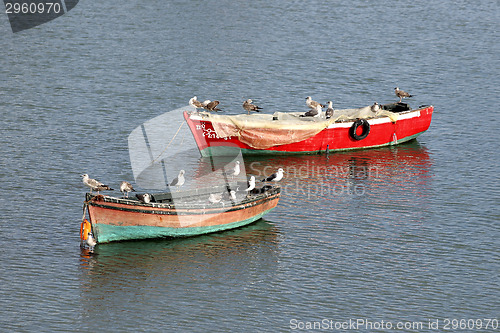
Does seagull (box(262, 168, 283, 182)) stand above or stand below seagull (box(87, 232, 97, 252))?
above

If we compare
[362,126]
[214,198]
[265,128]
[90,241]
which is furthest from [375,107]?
[90,241]

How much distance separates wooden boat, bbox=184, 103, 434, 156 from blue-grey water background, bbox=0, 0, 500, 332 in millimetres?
626

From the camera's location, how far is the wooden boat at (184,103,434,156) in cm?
3878

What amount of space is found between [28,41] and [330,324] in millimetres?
42600

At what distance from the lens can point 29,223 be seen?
3209 centimetres

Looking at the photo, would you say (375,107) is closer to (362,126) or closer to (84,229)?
(362,126)

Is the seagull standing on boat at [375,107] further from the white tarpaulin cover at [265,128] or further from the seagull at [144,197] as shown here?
the seagull at [144,197]

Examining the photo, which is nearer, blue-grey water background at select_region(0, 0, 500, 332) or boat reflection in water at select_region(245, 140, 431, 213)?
blue-grey water background at select_region(0, 0, 500, 332)

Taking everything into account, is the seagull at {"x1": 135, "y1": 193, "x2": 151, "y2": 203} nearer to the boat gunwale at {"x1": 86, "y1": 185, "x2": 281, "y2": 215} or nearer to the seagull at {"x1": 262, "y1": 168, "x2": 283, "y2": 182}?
the boat gunwale at {"x1": 86, "y1": 185, "x2": 281, "y2": 215}

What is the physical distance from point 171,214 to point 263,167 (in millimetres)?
9597

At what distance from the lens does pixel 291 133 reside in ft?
129

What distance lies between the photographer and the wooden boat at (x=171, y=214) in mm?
29250

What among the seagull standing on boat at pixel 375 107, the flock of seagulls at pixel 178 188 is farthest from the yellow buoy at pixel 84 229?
the seagull standing on boat at pixel 375 107

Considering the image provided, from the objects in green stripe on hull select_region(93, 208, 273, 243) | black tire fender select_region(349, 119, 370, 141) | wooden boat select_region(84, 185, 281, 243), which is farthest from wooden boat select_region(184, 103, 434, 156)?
green stripe on hull select_region(93, 208, 273, 243)
